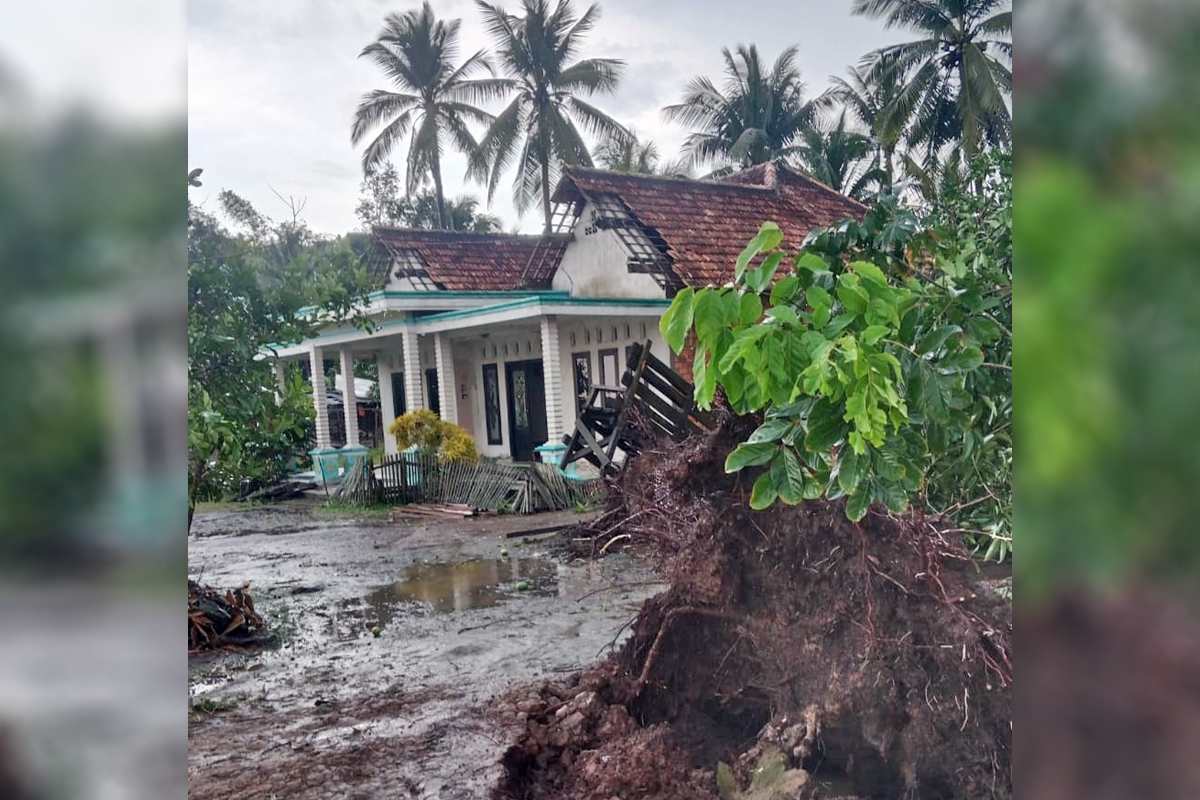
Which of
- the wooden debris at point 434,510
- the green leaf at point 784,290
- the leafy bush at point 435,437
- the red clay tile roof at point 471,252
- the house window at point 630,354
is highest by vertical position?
the red clay tile roof at point 471,252

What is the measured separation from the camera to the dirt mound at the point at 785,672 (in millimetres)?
3061

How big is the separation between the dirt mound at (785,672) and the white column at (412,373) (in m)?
0.96

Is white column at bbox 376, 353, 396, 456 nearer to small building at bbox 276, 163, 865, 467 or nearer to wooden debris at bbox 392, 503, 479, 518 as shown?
small building at bbox 276, 163, 865, 467

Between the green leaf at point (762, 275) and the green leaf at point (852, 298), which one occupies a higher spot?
the green leaf at point (762, 275)

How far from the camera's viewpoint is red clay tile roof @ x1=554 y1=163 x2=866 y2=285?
9.95 ft

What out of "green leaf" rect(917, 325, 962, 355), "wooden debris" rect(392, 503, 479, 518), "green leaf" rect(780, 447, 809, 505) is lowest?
"wooden debris" rect(392, 503, 479, 518)

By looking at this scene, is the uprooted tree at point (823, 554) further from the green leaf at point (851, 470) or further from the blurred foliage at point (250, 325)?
the blurred foliage at point (250, 325)

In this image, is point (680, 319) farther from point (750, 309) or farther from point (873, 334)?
point (873, 334)

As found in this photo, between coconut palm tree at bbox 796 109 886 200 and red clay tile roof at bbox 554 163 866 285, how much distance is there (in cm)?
4

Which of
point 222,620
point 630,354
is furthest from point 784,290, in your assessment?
point 222,620
